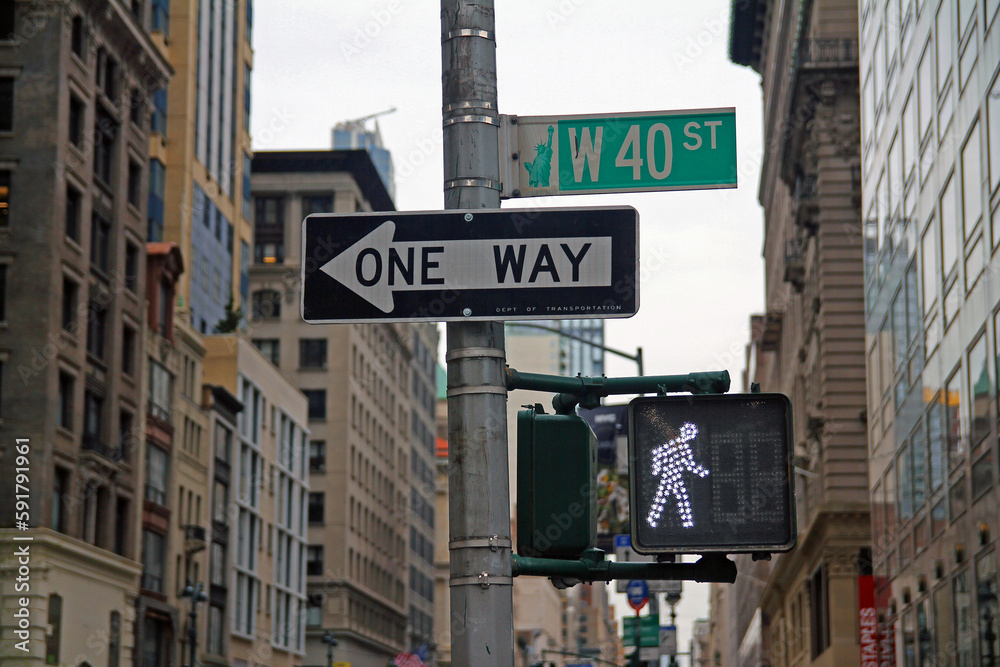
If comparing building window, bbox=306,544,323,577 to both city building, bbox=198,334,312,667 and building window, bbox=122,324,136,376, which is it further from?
building window, bbox=122,324,136,376

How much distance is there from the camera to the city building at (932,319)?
27562mm

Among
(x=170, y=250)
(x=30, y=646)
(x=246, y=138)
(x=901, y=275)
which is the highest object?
(x=246, y=138)

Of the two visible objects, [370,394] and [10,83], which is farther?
[370,394]

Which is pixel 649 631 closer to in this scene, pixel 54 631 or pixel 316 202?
pixel 54 631

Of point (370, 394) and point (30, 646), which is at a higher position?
point (370, 394)

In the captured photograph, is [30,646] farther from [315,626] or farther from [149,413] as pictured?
[315,626]

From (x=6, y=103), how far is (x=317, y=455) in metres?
59.5

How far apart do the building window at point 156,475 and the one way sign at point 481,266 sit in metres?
58.0

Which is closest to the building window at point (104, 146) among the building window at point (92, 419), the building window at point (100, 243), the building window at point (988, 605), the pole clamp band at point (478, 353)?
the building window at point (100, 243)

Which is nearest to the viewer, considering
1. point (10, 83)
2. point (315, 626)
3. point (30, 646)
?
point (30, 646)

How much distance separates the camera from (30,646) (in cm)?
4616

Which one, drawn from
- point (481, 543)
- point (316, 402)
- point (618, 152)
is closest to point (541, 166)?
point (618, 152)

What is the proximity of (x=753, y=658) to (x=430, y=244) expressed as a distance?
9360cm

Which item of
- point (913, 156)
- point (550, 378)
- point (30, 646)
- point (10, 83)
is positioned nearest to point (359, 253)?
point (550, 378)
